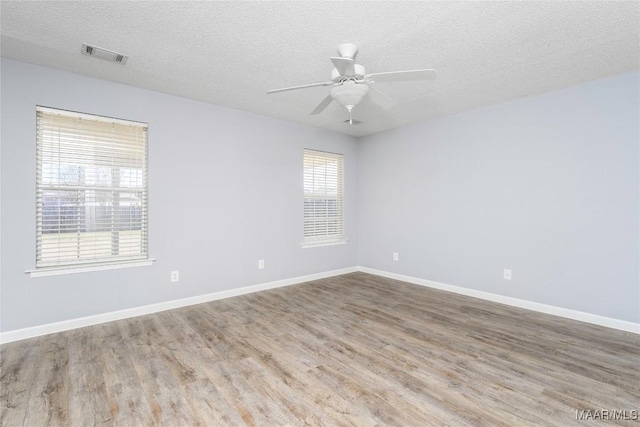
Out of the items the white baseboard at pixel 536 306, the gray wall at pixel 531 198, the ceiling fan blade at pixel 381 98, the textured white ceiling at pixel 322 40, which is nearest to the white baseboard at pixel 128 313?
the white baseboard at pixel 536 306

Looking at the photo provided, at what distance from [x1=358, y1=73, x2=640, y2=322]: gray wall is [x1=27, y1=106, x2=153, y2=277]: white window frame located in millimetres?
3671

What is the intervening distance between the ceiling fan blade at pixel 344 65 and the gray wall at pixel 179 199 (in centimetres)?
232

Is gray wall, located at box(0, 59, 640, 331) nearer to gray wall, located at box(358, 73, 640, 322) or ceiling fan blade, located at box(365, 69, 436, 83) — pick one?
gray wall, located at box(358, 73, 640, 322)

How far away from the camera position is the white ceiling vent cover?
2512 mm

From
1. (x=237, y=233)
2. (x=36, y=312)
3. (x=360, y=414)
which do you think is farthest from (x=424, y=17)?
(x=36, y=312)

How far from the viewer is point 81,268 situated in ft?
9.95

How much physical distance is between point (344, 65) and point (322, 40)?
453 mm

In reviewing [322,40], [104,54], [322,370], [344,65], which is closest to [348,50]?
[322,40]

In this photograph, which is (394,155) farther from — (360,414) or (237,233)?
(360,414)

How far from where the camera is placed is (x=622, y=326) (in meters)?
2.96

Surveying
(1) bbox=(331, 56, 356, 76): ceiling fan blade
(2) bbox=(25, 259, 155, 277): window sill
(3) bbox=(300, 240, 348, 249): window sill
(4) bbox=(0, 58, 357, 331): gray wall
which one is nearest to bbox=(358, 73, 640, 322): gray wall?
(3) bbox=(300, 240, 348, 249): window sill

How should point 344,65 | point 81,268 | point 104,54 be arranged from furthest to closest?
point 81,268 → point 104,54 → point 344,65

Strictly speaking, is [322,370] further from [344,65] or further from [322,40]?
[322,40]

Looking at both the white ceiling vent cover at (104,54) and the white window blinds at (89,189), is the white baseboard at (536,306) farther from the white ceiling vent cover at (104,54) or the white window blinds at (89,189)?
the white ceiling vent cover at (104,54)
